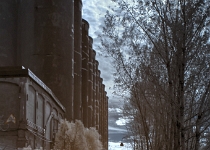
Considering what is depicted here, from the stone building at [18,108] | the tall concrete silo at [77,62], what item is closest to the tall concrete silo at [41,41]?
the tall concrete silo at [77,62]

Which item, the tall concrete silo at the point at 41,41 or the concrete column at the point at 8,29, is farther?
the concrete column at the point at 8,29

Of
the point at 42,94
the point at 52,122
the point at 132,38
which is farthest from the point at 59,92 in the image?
the point at 132,38

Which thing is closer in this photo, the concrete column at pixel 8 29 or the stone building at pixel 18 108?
the stone building at pixel 18 108

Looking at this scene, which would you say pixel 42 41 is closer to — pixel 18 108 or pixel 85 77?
pixel 18 108

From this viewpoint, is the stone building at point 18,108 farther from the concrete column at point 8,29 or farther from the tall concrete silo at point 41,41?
the concrete column at point 8,29

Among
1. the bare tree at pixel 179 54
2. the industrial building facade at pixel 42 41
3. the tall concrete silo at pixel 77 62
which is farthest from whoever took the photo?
the tall concrete silo at pixel 77 62

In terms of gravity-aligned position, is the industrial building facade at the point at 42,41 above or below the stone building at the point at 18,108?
above

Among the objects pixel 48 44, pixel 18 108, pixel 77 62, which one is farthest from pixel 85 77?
pixel 18 108

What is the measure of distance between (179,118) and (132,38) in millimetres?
4358

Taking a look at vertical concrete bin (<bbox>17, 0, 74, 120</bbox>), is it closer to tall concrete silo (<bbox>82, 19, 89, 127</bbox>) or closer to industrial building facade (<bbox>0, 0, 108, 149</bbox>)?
industrial building facade (<bbox>0, 0, 108, 149</bbox>)

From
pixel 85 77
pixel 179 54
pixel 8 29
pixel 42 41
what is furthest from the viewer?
pixel 85 77

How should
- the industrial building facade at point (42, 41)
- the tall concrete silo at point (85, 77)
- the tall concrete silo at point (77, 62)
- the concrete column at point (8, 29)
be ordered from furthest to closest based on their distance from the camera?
the tall concrete silo at point (85, 77) → the tall concrete silo at point (77, 62) → the concrete column at point (8, 29) → the industrial building facade at point (42, 41)

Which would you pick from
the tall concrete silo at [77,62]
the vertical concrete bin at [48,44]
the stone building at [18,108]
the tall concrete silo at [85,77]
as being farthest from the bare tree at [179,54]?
the tall concrete silo at [85,77]

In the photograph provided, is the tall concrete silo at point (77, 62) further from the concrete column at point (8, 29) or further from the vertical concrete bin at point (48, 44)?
the concrete column at point (8, 29)
